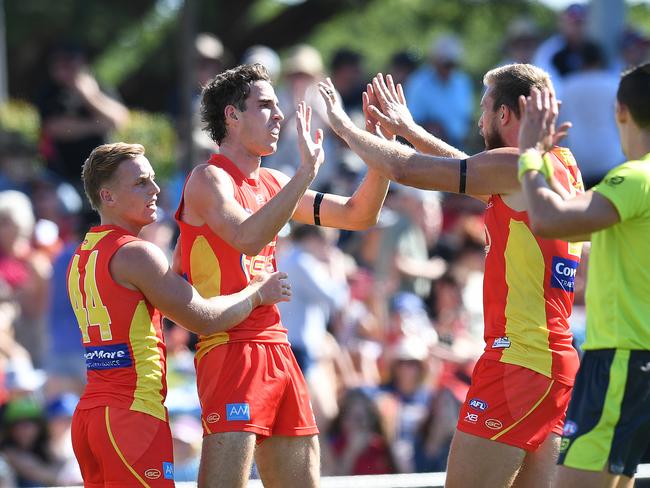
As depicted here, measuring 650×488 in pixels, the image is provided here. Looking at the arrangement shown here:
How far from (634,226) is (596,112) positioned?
6363 millimetres

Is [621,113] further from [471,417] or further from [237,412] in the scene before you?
[237,412]

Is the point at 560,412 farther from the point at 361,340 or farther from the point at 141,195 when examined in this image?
the point at 361,340

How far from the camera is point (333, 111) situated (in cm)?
554

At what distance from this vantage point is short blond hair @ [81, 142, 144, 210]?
17.3ft

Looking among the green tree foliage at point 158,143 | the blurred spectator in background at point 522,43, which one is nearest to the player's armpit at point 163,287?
the blurred spectator in background at point 522,43

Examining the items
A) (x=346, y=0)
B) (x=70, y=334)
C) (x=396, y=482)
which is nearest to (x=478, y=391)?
(x=396, y=482)

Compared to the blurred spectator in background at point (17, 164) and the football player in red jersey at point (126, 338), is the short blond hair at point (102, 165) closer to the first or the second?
the football player in red jersey at point (126, 338)

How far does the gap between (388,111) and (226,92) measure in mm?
764

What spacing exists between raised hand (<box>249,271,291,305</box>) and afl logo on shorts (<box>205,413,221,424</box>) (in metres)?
0.53

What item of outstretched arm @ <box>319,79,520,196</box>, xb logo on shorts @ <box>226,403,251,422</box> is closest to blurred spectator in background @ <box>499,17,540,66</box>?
outstretched arm @ <box>319,79,520,196</box>

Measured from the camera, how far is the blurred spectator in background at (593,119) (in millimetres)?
10758

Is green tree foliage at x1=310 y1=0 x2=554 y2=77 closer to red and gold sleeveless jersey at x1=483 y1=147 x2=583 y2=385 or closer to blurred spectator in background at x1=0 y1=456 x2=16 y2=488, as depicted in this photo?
blurred spectator in background at x1=0 y1=456 x2=16 y2=488

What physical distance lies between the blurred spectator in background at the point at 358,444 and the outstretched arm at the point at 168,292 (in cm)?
433

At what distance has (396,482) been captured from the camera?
6754mm
